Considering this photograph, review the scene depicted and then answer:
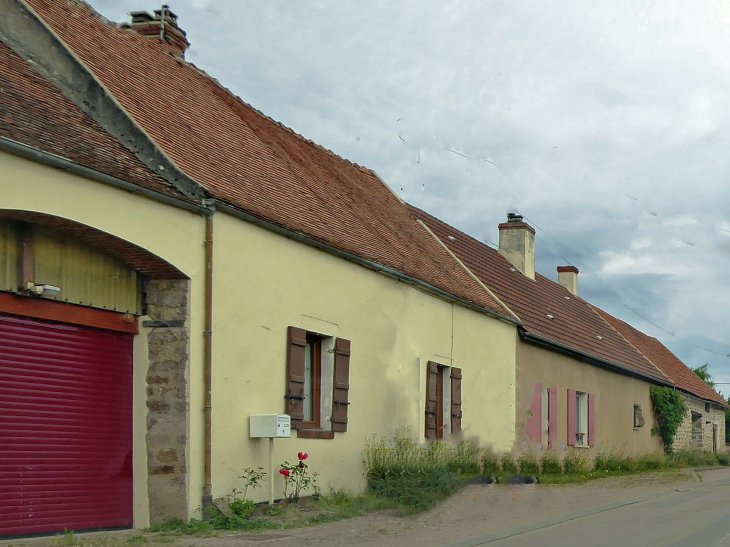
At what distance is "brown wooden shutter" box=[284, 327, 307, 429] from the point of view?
38.5ft

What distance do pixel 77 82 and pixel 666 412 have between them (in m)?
24.9

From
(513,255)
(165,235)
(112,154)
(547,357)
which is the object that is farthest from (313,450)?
(513,255)

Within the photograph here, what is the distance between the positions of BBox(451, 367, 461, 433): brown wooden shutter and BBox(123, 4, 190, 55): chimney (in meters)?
7.87

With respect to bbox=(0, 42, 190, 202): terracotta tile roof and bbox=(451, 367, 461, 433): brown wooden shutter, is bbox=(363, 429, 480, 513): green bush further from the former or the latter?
bbox=(0, 42, 190, 202): terracotta tile roof

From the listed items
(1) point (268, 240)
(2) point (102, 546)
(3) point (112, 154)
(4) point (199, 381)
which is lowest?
(2) point (102, 546)

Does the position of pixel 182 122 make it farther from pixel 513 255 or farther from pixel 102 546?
pixel 513 255

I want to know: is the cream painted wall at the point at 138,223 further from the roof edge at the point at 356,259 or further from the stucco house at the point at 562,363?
the stucco house at the point at 562,363

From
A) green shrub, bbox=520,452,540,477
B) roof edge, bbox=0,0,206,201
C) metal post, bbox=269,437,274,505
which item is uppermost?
roof edge, bbox=0,0,206,201

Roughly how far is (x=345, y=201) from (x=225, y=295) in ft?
19.7

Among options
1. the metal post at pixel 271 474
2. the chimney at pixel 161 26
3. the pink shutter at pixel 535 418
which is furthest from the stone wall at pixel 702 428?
the metal post at pixel 271 474

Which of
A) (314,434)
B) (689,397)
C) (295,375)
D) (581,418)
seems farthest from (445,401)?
(689,397)

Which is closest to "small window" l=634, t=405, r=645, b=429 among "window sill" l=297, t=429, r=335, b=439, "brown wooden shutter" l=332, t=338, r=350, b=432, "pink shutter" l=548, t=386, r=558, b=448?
"pink shutter" l=548, t=386, r=558, b=448

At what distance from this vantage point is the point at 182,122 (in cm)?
1259

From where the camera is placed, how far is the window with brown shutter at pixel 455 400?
1697cm
